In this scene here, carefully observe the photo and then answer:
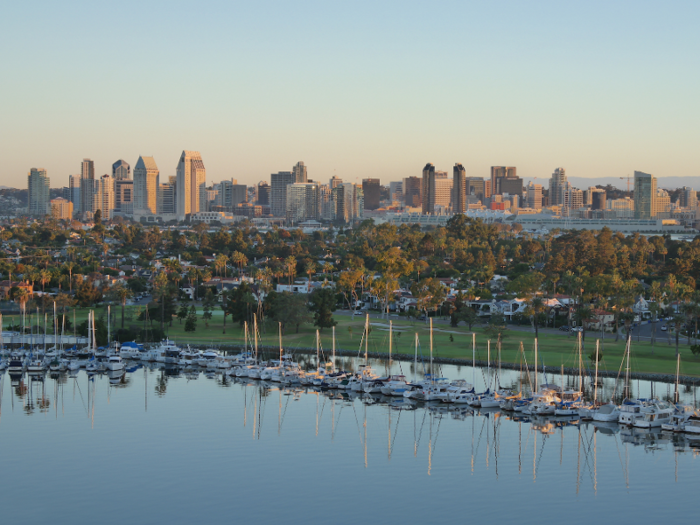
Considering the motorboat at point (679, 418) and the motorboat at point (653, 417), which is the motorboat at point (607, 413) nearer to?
the motorboat at point (653, 417)

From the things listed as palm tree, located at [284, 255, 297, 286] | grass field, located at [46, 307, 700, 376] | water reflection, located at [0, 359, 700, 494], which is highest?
palm tree, located at [284, 255, 297, 286]

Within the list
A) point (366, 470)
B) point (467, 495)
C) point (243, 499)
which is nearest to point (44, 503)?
point (243, 499)

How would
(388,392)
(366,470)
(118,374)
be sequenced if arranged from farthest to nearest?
(118,374) < (388,392) < (366,470)

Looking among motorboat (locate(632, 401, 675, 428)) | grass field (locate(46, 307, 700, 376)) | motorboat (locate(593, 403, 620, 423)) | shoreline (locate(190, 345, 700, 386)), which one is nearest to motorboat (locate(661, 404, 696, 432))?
motorboat (locate(632, 401, 675, 428))

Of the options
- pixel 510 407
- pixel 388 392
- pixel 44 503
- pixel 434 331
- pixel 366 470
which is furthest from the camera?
pixel 434 331

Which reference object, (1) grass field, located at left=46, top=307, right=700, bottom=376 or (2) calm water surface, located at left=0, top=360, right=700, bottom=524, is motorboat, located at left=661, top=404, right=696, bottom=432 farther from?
(1) grass field, located at left=46, top=307, right=700, bottom=376

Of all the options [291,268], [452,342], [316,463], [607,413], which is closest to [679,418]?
[607,413]

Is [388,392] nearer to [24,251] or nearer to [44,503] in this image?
[44,503]
